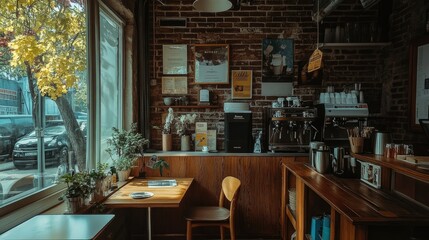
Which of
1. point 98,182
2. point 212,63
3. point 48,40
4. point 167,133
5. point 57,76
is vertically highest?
point 212,63

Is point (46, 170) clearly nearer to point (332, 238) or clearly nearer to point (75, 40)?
point (75, 40)

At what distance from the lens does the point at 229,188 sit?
9.45 ft

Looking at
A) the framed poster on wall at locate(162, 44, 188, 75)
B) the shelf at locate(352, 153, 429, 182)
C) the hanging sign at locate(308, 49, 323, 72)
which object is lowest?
the shelf at locate(352, 153, 429, 182)

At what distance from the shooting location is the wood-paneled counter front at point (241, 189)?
3.19 meters

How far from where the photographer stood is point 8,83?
1.65m

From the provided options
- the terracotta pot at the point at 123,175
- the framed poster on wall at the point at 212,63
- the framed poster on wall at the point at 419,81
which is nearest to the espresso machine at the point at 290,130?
the framed poster on wall at the point at 212,63

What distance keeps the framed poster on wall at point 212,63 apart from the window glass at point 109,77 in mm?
941

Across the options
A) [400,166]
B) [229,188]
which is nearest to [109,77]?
[229,188]

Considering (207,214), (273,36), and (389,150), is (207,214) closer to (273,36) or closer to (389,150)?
(389,150)

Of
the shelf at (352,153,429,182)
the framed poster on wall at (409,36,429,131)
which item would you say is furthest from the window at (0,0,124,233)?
the framed poster on wall at (409,36,429,131)

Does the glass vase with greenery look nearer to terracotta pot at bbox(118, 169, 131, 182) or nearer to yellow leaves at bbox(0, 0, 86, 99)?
terracotta pot at bbox(118, 169, 131, 182)

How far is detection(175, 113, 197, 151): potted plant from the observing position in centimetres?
341

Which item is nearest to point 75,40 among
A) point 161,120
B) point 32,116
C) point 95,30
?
point 95,30

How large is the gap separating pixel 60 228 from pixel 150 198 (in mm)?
975
